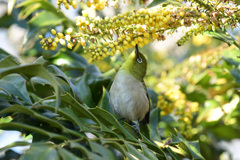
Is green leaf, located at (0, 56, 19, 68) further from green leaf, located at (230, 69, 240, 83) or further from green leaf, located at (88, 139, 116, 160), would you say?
green leaf, located at (230, 69, 240, 83)

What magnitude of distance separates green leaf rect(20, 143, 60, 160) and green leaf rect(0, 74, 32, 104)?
363mm

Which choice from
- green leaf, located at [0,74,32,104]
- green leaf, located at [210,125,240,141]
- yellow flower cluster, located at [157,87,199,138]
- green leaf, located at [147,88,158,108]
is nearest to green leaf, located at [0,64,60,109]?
green leaf, located at [0,74,32,104]

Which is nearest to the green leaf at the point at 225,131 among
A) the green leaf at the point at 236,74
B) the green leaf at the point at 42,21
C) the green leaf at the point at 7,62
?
the green leaf at the point at 236,74

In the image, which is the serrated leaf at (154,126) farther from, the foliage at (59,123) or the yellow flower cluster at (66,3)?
the yellow flower cluster at (66,3)

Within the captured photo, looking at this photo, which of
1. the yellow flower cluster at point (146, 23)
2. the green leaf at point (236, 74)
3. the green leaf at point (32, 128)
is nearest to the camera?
the green leaf at point (32, 128)

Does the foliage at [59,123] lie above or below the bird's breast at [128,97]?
above

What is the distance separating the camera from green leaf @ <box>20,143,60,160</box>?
2.30 ft

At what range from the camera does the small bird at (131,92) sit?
201 cm

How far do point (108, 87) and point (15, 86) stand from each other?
3.18 ft

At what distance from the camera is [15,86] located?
1.10 meters

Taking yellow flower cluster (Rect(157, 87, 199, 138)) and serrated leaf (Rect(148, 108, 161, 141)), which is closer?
serrated leaf (Rect(148, 108, 161, 141))

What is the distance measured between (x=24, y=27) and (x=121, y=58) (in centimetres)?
81

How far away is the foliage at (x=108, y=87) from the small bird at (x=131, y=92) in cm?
7

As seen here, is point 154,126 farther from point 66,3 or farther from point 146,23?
point 66,3
